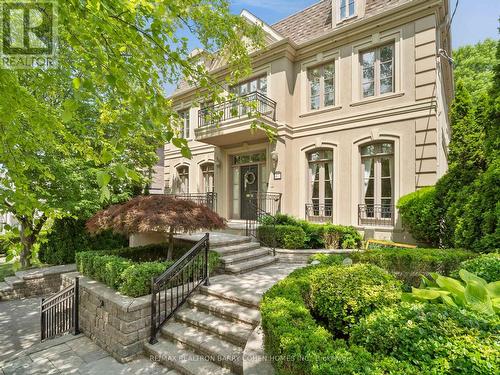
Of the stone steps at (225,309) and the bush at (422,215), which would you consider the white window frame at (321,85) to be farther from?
the stone steps at (225,309)

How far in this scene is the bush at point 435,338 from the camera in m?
1.67

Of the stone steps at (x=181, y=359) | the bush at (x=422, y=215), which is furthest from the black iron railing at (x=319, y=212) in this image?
the stone steps at (x=181, y=359)

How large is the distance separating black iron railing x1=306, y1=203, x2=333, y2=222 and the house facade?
0.04 metres

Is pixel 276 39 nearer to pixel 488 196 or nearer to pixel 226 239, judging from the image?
pixel 226 239

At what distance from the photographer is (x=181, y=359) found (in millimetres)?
3586

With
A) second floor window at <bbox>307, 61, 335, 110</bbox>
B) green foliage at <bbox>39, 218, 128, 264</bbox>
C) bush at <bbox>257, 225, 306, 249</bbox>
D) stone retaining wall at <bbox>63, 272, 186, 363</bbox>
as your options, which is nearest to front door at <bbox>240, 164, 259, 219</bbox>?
bush at <bbox>257, 225, 306, 249</bbox>

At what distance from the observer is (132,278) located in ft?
14.6

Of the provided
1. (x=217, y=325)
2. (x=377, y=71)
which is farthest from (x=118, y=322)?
(x=377, y=71)

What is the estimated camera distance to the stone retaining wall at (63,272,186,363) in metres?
3.95

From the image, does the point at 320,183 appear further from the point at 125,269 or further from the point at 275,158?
the point at 125,269

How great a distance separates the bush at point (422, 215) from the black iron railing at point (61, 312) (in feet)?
26.0

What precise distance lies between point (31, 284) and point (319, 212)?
9.15 meters

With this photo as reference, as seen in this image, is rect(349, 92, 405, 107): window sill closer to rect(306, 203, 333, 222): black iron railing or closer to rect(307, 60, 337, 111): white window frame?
rect(307, 60, 337, 111): white window frame

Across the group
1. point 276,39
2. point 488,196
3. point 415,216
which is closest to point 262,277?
point 415,216
